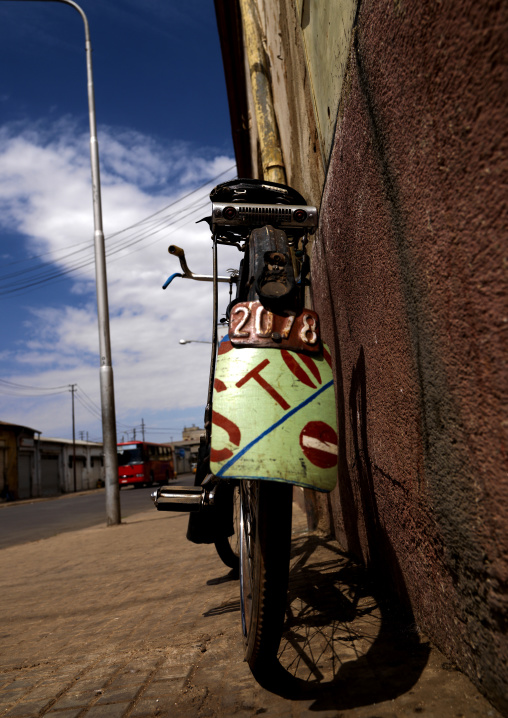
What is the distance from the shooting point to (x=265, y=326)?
1.69m

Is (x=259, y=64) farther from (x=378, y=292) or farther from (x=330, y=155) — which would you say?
(x=378, y=292)

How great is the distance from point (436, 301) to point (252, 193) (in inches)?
62.0

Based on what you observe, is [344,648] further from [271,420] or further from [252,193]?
[252,193]

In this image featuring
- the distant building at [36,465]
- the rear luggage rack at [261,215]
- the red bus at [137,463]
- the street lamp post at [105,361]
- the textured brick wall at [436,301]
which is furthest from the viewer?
the distant building at [36,465]

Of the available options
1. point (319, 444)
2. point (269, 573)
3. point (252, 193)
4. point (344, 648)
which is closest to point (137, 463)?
point (252, 193)

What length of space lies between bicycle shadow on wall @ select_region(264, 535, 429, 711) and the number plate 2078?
3.36 feet

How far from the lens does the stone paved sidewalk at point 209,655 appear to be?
1605mm

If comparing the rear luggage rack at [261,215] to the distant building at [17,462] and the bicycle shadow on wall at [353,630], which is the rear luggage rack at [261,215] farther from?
the distant building at [17,462]

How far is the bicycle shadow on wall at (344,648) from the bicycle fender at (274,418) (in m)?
0.69

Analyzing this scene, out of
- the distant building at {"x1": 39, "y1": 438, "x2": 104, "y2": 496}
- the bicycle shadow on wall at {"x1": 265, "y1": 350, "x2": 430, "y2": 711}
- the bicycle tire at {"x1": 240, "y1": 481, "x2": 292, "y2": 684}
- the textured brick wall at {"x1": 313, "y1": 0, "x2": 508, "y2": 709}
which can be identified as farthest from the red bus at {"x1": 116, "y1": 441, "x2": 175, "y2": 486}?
the bicycle tire at {"x1": 240, "y1": 481, "x2": 292, "y2": 684}

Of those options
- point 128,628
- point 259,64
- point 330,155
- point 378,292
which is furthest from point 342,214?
point 259,64

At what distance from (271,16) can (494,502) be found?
735 cm

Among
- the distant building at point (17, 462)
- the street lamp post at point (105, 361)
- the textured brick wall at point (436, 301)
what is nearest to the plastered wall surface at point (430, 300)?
the textured brick wall at point (436, 301)

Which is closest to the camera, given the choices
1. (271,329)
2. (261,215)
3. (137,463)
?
(271,329)
